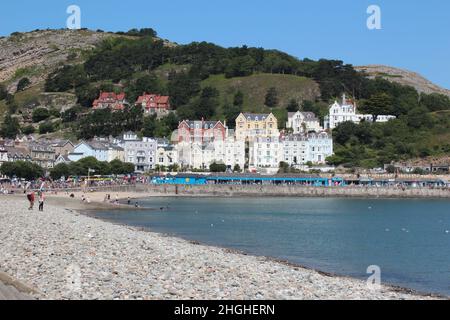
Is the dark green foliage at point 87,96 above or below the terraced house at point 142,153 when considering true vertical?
above

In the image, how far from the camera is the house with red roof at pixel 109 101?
144625 millimetres

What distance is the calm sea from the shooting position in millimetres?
28016

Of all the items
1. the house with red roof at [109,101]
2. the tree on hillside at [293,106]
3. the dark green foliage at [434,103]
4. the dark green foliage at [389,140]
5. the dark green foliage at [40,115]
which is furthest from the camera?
the dark green foliage at [40,115]

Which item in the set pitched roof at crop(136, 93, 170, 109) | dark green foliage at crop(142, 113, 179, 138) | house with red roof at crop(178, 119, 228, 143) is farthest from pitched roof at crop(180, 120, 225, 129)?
pitched roof at crop(136, 93, 170, 109)

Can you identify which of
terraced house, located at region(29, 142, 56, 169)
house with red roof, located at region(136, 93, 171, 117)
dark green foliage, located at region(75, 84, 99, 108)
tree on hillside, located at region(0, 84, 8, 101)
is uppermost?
tree on hillside, located at region(0, 84, 8, 101)

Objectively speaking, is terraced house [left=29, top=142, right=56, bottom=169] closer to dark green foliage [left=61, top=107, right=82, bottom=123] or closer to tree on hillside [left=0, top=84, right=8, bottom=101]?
dark green foliage [left=61, top=107, right=82, bottom=123]

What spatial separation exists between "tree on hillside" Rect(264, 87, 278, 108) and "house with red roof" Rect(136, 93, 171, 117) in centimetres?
1760

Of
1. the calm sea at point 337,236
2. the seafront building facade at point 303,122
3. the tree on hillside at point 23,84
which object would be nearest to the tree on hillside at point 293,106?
the seafront building facade at point 303,122

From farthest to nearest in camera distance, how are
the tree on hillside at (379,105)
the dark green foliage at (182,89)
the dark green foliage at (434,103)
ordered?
the dark green foliage at (182,89) → the dark green foliage at (434,103) → the tree on hillside at (379,105)

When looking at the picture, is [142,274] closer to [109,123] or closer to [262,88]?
[109,123]

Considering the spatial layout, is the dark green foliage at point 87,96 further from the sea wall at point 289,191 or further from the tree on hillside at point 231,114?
the sea wall at point 289,191

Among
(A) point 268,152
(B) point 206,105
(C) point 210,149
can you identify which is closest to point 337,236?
(A) point 268,152

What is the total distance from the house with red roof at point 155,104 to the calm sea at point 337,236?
243 feet

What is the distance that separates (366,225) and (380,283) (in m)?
29.3
